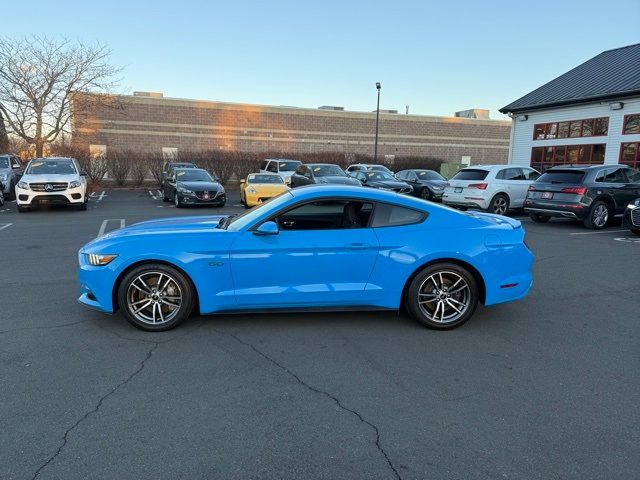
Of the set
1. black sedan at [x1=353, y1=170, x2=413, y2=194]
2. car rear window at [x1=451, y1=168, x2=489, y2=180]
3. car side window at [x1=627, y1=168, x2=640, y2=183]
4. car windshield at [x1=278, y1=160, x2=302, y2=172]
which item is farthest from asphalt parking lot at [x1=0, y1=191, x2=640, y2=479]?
car windshield at [x1=278, y1=160, x2=302, y2=172]

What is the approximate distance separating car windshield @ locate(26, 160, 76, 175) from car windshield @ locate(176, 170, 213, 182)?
3629 mm

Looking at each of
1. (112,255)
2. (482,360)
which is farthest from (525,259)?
(112,255)

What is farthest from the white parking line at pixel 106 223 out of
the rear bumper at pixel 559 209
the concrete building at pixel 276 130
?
the concrete building at pixel 276 130

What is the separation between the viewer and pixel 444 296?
15.7 ft

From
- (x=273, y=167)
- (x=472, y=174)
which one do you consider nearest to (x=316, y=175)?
(x=273, y=167)

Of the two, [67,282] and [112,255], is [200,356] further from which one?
[67,282]

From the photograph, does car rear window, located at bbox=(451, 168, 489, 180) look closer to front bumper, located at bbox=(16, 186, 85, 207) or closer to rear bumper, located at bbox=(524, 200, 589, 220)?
rear bumper, located at bbox=(524, 200, 589, 220)

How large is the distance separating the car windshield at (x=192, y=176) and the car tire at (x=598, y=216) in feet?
41.7

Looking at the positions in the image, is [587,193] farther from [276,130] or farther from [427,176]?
[276,130]

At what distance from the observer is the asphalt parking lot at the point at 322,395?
270 centimetres

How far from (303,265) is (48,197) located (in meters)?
13.2

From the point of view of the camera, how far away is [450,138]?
163 ft

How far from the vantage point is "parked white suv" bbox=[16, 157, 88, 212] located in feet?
47.9

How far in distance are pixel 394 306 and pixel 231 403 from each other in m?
2.03
